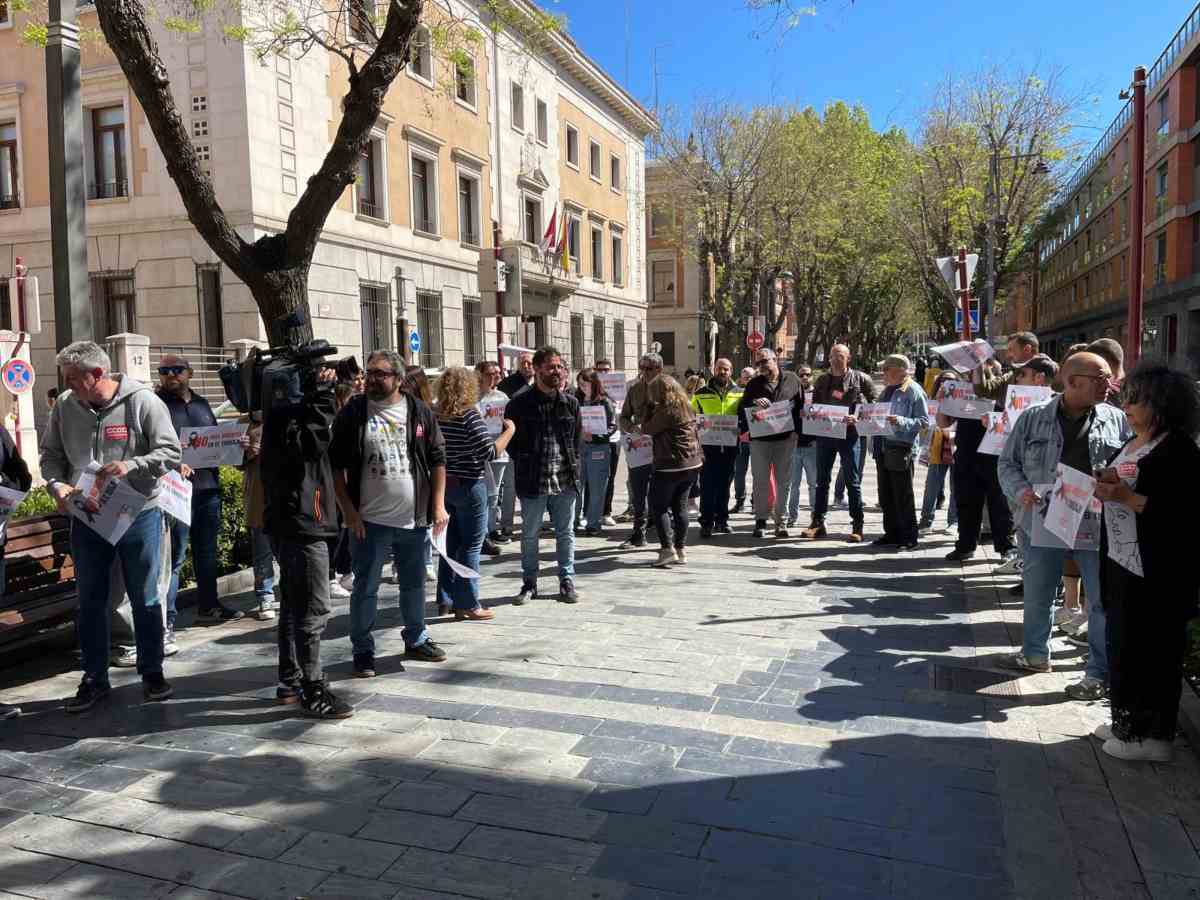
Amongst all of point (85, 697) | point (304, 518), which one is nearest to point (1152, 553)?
point (304, 518)

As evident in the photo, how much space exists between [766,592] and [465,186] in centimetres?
2378

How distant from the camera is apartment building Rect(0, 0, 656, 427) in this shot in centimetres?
1872

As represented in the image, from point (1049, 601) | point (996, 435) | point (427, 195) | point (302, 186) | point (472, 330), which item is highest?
point (427, 195)

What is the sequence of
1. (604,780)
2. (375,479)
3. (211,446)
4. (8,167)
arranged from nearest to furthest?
(604,780) → (375,479) → (211,446) → (8,167)

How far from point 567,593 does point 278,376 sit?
123 inches

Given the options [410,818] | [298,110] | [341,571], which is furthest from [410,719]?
[298,110]

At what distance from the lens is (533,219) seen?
3269 centimetres

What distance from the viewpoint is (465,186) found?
2839cm

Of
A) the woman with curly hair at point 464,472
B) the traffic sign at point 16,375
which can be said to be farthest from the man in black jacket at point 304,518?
the traffic sign at point 16,375

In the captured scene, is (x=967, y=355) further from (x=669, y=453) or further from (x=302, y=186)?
(x=302, y=186)

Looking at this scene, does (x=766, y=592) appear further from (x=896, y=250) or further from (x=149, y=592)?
(x=896, y=250)

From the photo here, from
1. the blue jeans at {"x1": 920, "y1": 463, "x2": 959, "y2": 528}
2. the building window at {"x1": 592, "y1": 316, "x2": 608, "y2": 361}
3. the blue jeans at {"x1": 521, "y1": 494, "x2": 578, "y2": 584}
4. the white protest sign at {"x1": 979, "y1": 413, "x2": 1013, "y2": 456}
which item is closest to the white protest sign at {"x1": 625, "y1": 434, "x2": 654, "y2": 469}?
the blue jeans at {"x1": 521, "y1": 494, "x2": 578, "y2": 584}

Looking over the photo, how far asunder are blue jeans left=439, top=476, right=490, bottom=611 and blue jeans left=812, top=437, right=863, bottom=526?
4318mm

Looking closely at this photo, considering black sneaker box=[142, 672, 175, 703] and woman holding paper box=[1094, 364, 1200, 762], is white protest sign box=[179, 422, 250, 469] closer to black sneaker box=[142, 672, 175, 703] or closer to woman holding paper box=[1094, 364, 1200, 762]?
black sneaker box=[142, 672, 175, 703]
